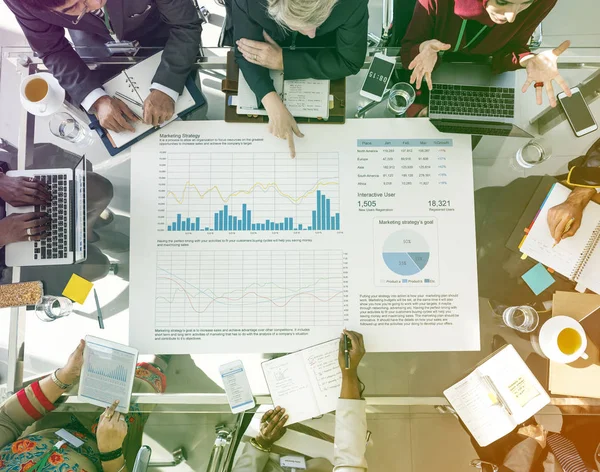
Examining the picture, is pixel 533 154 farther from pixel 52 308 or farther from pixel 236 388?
pixel 52 308

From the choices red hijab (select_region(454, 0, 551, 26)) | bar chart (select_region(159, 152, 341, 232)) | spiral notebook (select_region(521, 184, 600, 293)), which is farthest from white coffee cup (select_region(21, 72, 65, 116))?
spiral notebook (select_region(521, 184, 600, 293))

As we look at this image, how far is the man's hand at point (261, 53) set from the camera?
158 centimetres

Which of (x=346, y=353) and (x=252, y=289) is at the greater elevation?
(x=252, y=289)

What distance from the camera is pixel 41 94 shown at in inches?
63.4

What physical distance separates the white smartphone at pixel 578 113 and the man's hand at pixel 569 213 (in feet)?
0.96

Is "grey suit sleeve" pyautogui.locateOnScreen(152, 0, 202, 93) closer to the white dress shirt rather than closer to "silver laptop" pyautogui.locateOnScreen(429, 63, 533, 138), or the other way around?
"silver laptop" pyautogui.locateOnScreen(429, 63, 533, 138)

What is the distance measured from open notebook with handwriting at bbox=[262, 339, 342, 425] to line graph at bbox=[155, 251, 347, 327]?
0.12 metres

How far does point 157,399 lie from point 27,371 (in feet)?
1.84

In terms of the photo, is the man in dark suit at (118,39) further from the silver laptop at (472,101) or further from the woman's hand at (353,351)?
the woman's hand at (353,351)

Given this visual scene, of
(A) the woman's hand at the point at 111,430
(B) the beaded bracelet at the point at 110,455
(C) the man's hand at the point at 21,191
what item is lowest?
(B) the beaded bracelet at the point at 110,455

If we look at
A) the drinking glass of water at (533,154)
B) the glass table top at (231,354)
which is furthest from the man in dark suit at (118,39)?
the drinking glass of water at (533,154)

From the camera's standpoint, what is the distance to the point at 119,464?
1.63 meters

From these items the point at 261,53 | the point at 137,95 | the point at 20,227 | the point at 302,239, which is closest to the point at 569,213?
the point at 302,239

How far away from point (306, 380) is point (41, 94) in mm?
1509
